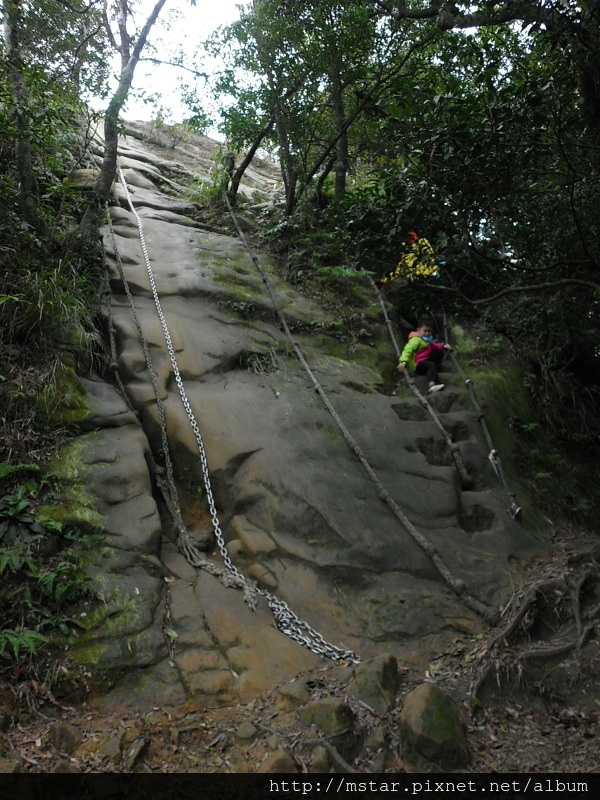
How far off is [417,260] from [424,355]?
286 cm

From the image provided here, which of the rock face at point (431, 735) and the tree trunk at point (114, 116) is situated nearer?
the rock face at point (431, 735)

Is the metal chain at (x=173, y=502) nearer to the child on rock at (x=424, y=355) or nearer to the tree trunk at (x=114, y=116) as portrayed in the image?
the tree trunk at (x=114, y=116)

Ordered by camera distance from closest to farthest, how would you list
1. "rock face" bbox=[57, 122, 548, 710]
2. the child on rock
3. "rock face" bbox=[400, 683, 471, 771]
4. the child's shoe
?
1. "rock face" bbox=[400, 683, 471, 771]
2. "rock face" bbox=[57, 122, 548, 710]
3. the child's shoe
4. the child on rock

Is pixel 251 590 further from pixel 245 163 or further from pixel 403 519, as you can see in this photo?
pixel 245 163

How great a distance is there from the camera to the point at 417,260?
6.24 metres

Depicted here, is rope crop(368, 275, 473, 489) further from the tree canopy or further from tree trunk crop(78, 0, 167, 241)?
tree trunk crop(78, 0, 167, 241)

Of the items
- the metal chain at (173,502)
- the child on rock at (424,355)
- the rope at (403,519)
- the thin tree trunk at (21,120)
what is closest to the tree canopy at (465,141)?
the child on rock at (424,355)

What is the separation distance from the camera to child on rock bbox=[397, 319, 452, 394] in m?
8.66

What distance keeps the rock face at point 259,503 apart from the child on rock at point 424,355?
293mm

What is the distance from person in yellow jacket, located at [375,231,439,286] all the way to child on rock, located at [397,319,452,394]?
208 centimetres

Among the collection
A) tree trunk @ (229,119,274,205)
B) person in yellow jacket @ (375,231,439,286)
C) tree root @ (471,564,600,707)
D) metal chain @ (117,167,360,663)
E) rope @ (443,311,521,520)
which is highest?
tree trunk @ (229,119,274,205)

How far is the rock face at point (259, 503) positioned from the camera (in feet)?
13.7

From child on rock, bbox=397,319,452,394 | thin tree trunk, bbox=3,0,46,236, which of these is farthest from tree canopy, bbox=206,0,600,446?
thin tree trunk, bbox=3,0,46,236
